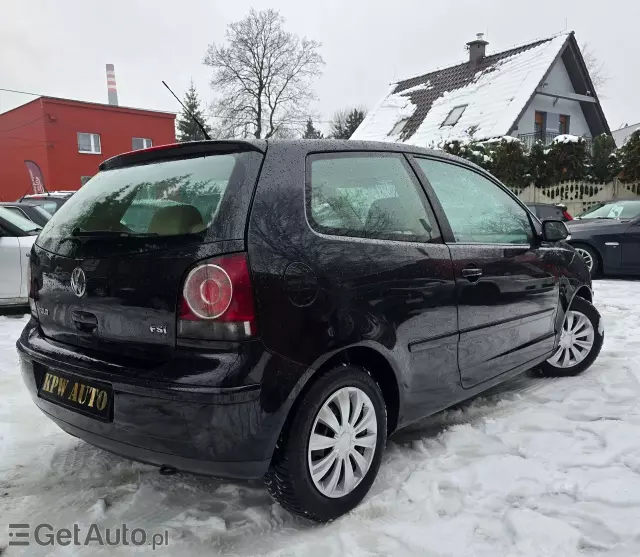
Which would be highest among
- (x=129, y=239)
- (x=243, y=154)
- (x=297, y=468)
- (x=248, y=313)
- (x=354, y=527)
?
(x=243, y=154)

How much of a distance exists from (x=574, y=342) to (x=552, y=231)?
100cm

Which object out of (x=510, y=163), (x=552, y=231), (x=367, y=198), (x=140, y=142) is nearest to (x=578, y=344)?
(x=552, y=231)

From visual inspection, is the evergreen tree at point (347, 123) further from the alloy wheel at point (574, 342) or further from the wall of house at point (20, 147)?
the alloy wheel at point (574, 342)

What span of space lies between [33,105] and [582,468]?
29788 mm

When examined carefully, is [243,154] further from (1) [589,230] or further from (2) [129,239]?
(1) [589,230]

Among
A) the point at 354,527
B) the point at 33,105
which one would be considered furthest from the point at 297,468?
the point at 33,105

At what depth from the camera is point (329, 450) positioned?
7.59ft

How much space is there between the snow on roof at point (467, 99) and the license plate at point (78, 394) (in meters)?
17.8

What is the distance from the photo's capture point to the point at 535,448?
2971 mm

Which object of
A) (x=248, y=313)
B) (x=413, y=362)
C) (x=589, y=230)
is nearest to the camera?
(x=248, y=313)

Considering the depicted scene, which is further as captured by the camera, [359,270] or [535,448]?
[535,448]

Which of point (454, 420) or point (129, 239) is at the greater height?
point (129, 239)

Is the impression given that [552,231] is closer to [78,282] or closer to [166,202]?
[166,202]

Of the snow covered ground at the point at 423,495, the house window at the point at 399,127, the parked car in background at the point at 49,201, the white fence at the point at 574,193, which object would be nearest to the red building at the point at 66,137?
the house window at the point at 399,127
